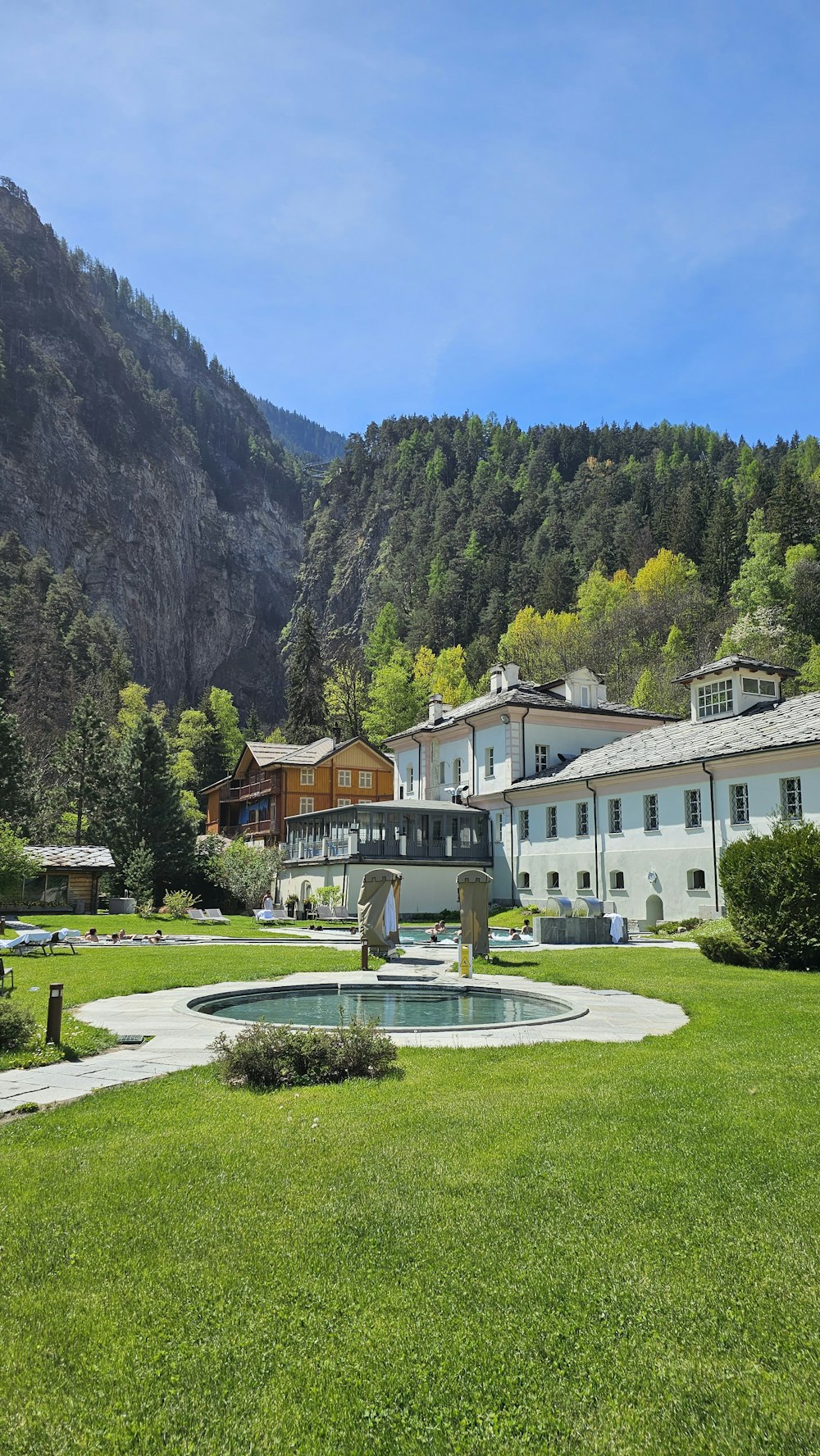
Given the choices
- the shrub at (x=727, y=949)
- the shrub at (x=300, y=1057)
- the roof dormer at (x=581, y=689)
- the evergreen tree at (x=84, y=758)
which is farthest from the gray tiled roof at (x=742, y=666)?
the evergreen tree at (x=84, y=758)

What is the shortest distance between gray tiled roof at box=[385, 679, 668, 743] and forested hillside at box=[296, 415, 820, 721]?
18.2 m

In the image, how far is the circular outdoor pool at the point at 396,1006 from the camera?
1267 centimetres

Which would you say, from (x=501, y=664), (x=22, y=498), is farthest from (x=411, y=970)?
(x=22, y=498)

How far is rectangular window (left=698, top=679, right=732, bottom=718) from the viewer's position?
3566 cm

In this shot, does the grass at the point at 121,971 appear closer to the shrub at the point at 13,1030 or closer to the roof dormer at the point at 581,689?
the shrub at the point at 13,1030

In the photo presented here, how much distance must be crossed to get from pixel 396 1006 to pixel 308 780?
45.0 m

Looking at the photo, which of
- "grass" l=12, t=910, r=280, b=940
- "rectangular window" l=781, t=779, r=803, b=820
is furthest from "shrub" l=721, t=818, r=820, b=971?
"grass" l=12, t=910, r=280, b=940

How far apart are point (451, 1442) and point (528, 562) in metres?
112

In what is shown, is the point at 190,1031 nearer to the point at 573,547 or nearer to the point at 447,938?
the point at 447,938

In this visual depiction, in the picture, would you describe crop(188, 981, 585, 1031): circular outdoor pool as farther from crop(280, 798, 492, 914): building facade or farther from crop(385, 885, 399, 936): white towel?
crop(280, 798, 492, 914): building facade

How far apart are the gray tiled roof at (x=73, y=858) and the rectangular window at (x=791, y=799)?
2917 cm

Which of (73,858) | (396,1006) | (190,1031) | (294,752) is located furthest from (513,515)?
(190,1031)

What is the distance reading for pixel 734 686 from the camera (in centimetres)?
3538

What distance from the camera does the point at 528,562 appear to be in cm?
11156
